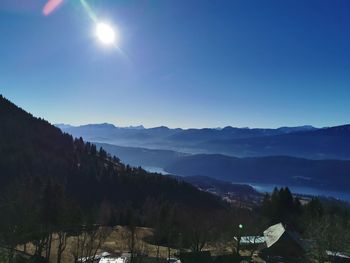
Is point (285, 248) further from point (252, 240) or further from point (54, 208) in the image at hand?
point (54, 208)

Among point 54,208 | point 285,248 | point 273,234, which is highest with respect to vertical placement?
point 54,208

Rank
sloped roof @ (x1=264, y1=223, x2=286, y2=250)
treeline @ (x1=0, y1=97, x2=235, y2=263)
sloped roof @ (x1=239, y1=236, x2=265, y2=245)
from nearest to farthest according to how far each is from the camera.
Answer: treeline @ (x1=0, y1=97, x2=235, y2=263), sloped roof @ (x1=239, y1=236, x2=265, y2=245), sloped roof @ (x1=264, y1=223, x2=286, y2=250)

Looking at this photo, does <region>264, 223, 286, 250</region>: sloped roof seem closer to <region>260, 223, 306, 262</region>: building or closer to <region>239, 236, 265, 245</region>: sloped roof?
<region>260, 223, 306, 262</region>: building

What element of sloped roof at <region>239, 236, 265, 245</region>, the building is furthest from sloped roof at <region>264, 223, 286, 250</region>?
sloped roof at <region>239, 236, 265, 245</region>

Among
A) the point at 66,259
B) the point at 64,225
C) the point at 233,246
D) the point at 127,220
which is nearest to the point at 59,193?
the point at 64,225

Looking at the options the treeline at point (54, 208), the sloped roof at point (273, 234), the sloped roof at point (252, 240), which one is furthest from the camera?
the sloped roof at point (273, 234)

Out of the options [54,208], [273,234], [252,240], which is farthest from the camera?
[273,234]

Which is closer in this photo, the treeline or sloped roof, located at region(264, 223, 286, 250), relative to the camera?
the treeline

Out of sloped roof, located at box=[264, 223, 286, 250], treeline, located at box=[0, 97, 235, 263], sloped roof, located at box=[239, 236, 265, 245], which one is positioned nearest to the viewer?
treeline, located at box=[0, 97, 235, 263]

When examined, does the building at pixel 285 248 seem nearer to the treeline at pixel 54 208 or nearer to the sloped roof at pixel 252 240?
the sloped roof at pixel 252 240

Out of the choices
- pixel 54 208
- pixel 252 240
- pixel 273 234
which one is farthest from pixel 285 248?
pixel 54 208

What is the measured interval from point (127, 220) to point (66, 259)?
2003 inches

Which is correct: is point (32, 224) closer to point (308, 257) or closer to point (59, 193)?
A: point (59, 193)

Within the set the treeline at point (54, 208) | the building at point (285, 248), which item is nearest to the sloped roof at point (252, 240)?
the building at point (285, 248)
